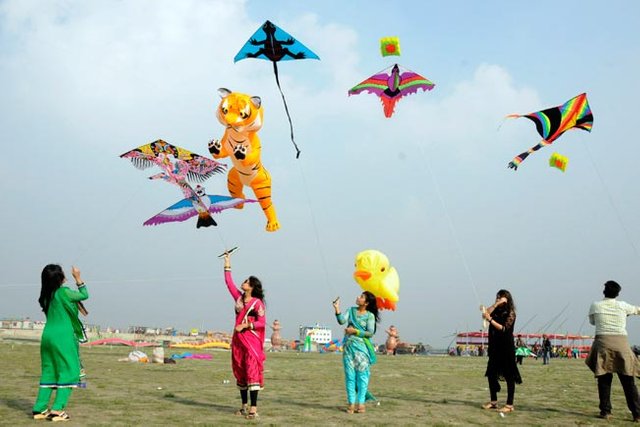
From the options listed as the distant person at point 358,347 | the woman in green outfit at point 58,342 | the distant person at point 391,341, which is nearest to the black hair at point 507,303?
the distant person at point 358,347

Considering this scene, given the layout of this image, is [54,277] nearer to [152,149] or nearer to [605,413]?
[152,149]

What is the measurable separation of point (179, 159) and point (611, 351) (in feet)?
29.2

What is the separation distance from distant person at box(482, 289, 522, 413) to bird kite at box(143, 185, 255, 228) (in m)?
6.17

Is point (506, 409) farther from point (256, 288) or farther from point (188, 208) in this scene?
point (188, 208)

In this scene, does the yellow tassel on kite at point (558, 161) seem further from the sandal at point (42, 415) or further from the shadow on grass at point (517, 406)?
the sandal at point (42, 415)

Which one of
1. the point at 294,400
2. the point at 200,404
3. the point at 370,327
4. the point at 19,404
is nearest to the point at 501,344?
the point at 370,327

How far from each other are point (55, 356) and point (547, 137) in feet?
36.7

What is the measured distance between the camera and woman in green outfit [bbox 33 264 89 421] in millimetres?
6922

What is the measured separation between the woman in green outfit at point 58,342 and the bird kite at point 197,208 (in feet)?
19.1

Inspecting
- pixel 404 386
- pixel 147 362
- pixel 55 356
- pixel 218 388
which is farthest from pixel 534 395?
pixel 147 362

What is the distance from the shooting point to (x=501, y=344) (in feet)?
29.2

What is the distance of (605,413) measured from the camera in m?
8.26

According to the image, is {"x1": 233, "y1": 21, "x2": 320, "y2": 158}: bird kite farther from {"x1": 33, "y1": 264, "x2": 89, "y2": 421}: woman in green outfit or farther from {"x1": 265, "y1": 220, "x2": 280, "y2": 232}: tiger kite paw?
{"x1": 33, "y1": 264, "x2": 89, "y2": 421}: woman in green outfit

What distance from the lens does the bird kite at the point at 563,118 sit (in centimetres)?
1372
